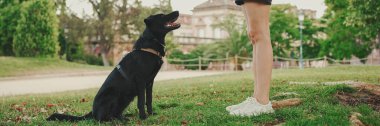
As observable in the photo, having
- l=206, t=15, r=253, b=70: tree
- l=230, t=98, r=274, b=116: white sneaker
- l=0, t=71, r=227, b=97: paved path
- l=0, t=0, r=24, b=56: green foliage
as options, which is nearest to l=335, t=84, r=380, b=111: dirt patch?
l=230, t=98, r=274, b=116: white sneaker

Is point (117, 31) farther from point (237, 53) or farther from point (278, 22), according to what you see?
point (278, 22)

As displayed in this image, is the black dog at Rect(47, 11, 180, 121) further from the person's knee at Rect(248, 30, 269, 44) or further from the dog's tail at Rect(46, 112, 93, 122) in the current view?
the person's knee at Rect(248, 30, 269, 44)

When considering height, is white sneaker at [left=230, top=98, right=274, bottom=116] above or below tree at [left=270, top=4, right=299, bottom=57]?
below

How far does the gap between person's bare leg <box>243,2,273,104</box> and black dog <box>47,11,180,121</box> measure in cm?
109

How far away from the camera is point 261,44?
183 inches

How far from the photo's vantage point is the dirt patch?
5348mm

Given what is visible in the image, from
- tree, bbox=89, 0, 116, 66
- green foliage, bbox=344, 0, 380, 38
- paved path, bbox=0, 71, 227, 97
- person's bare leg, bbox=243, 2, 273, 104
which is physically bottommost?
paved path, bbox=0, 71, 227, 97

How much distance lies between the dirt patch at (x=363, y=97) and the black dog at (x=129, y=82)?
219 cm

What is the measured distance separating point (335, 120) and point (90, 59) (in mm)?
44113

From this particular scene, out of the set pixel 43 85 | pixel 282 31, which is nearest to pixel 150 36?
pixel 43 85

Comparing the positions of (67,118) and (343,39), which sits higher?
(343,39)

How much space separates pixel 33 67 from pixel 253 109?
976 inches

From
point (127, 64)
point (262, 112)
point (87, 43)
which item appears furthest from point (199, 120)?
point (87, 43)

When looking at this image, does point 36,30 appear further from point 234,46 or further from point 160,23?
point 160,23
